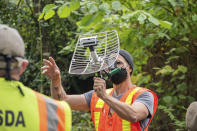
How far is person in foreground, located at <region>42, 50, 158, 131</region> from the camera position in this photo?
9.48 feet

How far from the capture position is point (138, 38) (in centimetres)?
484

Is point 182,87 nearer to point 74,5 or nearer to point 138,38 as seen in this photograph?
point 138,38

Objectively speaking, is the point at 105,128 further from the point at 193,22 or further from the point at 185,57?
the point at 185,57

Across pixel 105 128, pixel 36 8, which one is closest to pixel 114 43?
pixel 105 128

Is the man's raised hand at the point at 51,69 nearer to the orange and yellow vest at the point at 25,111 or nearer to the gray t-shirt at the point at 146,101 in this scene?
the gray t-shirt at the point at 146,101

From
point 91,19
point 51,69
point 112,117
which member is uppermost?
point 91,19

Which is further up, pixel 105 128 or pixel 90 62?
pixel 90 62

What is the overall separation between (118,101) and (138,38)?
2.08 metres

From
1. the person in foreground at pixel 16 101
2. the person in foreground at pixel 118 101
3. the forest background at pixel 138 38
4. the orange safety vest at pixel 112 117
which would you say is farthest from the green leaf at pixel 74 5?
the person in foreground at pixel 16 101

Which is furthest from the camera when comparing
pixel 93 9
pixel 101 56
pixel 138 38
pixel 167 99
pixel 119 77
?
pixel 167 99

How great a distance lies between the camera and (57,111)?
1886 mm

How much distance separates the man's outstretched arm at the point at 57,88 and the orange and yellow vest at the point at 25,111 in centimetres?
100

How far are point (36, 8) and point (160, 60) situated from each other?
2580 millimetres

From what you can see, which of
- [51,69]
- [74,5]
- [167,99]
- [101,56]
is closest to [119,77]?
[101,56]
